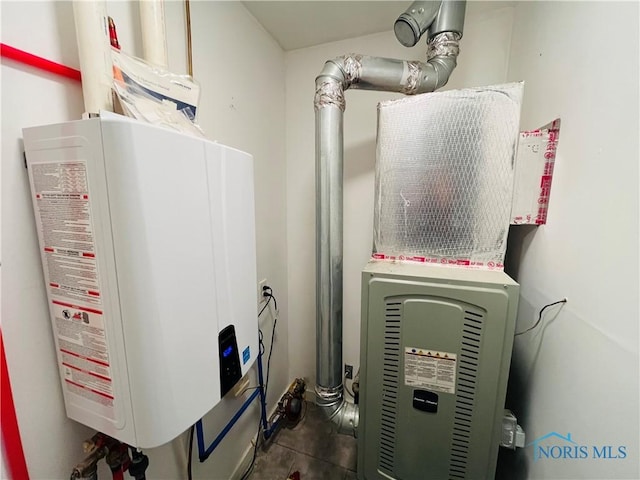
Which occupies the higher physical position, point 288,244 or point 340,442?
Result: point 288,244

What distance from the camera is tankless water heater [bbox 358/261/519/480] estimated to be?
0.82 m

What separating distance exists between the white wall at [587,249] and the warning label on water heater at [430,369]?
1.00ft

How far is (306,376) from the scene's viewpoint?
2027 mm

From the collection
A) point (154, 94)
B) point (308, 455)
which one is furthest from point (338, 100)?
point (308, 455)

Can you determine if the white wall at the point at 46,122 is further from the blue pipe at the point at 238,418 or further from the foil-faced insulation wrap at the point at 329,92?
the foil-faced insulation wrap at the point at 329,92

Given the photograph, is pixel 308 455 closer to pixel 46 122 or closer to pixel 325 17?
pixel 46 122

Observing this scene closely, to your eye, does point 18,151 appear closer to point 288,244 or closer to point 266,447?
point 288,244

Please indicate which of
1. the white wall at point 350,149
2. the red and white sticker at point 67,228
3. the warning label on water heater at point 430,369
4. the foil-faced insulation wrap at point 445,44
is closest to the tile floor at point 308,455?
the white wall at point 350,149

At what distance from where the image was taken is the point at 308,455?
5.29 feet

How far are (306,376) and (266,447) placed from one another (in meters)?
0.52

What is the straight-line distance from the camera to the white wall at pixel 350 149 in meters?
1.35

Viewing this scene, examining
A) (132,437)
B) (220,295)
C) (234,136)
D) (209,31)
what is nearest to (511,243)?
(220,295)

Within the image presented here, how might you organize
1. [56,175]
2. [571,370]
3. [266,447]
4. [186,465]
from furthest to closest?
[266,447] < [186,465] < [571,370] < [56,175]

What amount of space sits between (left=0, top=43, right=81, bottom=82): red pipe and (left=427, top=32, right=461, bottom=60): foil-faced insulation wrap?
1.36 m
